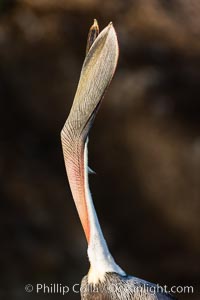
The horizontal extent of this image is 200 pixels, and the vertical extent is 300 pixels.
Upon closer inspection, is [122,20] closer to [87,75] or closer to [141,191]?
[141,191]

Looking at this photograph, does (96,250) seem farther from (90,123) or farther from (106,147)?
(106,147)

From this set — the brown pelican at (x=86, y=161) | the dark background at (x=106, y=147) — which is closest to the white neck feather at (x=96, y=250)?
the brown pelican at (x=86, y=161)

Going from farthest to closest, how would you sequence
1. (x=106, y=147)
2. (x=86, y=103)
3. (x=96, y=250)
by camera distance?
(x=106, y=147) < (x=96, y=250) < (x=86, y=103)

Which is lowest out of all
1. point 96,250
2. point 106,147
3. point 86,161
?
point 96,250

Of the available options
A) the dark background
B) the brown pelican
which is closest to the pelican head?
the brown pelican

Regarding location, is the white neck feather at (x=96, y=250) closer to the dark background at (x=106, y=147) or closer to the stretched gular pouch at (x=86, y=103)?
the stretched gular pouch at (x=86, y=103)

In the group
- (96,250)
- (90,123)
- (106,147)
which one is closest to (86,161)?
(90,123)
